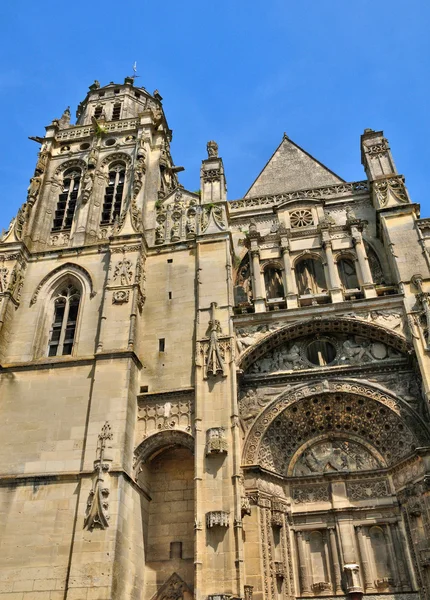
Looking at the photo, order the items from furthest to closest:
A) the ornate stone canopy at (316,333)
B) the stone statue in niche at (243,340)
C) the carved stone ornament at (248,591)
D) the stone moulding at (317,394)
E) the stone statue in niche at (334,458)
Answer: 1. the stone statue in niche at (243,340)
2. the ornate stone canopy at (316,333)
3. the stone statue in niche at (334,458)
4. the stone moulding at (317,394)
5. the carved stone ornament at (248,591)

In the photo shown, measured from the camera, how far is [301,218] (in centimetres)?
2062

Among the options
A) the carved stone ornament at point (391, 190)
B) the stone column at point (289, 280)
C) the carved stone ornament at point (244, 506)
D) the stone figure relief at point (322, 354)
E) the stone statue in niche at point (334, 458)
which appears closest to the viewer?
the carved stone ornament at point (244, 506)

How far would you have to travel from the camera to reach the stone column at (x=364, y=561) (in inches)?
554

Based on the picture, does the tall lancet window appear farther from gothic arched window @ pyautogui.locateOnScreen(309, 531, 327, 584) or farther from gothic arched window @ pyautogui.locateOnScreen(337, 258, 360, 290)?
gothic arched window @ pyautogui.locateOnScreen(309, 531, 327, 584)

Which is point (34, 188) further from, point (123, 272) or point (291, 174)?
point (291, 174)

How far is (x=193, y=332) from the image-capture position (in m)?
16.6

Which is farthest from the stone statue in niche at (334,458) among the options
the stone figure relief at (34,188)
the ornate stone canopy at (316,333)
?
the stone figure relief at (34,188)

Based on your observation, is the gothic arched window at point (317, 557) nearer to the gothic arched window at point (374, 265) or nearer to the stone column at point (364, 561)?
the stone column at point (364, 561)

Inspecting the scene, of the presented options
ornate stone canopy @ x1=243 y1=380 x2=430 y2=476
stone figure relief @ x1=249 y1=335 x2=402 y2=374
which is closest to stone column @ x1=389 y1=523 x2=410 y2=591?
ornate stone canopy @ x1=243 y1=380 x2=430 y2=476

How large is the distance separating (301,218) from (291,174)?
12.5 feet

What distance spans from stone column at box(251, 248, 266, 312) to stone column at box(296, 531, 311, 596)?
6.80 m

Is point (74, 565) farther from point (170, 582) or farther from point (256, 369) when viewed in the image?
point (256, 369)

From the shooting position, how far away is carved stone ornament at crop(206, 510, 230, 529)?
1268cm

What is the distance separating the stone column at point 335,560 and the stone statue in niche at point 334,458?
1.70m
